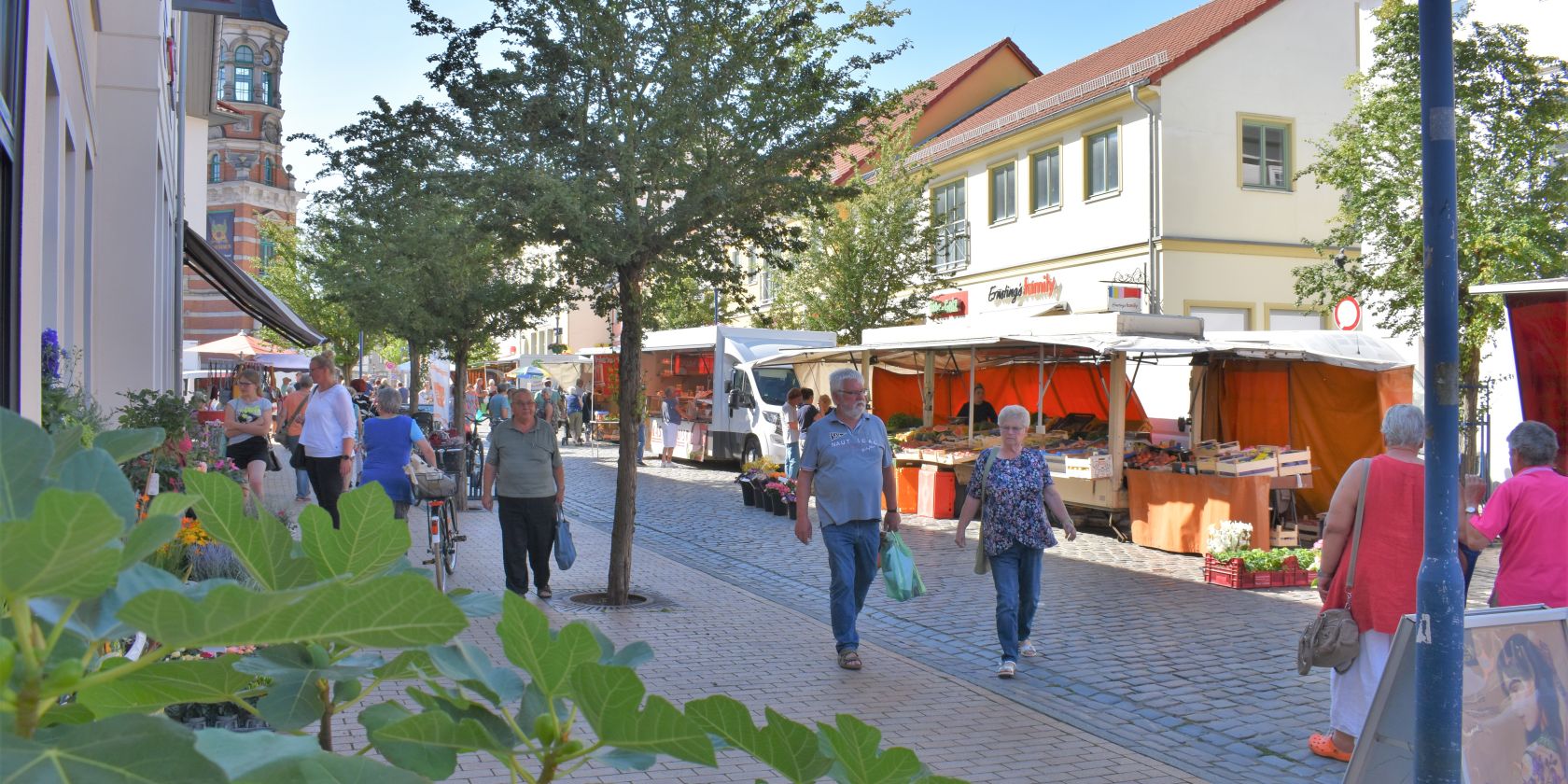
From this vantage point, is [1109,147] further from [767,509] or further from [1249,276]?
[767,509]

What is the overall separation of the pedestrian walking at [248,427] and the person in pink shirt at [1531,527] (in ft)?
31.1

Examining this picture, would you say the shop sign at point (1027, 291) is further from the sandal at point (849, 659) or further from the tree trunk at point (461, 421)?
the sandal at point (849, 659)

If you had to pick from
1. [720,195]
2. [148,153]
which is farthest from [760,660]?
[148,153]

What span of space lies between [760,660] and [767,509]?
9.36 meters

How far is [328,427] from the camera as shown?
35.3 ft

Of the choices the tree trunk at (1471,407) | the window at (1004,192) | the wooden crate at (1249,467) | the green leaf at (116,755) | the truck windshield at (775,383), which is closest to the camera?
the green leaf at (116,755)

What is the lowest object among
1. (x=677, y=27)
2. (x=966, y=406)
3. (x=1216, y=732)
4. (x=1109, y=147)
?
(x=1216, y=732)

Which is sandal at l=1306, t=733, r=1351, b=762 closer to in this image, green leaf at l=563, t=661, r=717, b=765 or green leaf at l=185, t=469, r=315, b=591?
green leaf at l=563, t=661, r=717, b=765

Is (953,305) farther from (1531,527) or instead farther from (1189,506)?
(1531,527)

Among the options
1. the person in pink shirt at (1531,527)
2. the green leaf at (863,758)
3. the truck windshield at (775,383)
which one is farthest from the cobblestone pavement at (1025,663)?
the truck windshield at (775,383)

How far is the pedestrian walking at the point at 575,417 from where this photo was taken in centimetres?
3400

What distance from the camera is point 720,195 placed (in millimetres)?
9938

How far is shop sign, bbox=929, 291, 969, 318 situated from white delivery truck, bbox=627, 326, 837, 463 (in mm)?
5687

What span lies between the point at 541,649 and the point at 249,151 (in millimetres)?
73660
